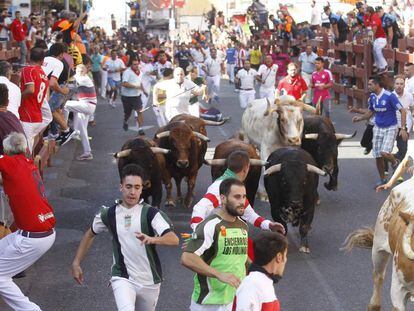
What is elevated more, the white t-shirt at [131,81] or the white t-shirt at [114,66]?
the white t-shirt at [131,81]

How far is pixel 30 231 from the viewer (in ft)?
29.2

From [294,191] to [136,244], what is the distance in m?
5.03

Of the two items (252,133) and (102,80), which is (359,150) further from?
(102,80)

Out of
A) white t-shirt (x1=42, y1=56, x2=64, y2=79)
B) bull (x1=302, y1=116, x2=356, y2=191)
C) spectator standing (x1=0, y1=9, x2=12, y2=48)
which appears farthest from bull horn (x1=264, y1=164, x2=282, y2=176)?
spectator standing (x1=0, y1=9, x2=12, y2=48)

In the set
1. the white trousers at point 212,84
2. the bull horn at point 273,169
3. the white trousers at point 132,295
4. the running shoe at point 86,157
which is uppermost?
the white trousers at point 132,295

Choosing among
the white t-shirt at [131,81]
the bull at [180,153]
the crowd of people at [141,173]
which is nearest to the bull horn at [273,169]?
the crowd of people at [141,173]

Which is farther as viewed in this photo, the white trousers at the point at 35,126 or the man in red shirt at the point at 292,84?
the man in red shirt at the point at 292,84

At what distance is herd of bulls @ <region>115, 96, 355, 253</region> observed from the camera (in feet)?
41.0

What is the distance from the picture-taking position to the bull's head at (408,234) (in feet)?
24.6

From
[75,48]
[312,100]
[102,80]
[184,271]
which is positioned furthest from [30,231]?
[102,80]

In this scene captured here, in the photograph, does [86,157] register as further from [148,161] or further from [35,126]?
[35,126]

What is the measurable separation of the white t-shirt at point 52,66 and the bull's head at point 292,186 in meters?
4.53

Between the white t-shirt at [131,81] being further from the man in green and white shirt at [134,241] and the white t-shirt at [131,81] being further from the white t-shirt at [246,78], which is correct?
the man in green and white shirt at [134,241]

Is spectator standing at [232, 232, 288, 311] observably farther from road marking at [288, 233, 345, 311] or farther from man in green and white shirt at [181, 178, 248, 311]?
road marking at [288, 233, 345, 311]
